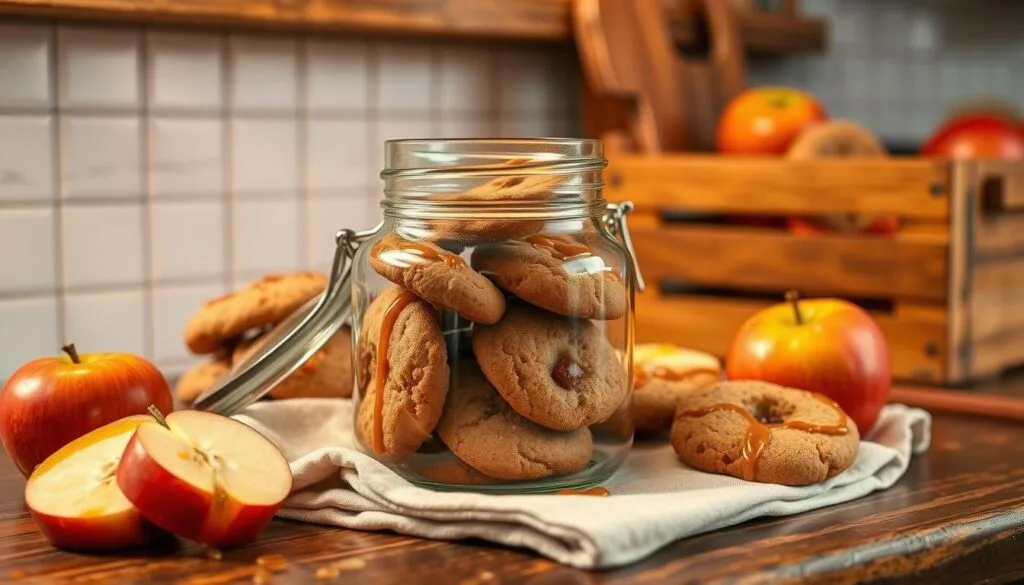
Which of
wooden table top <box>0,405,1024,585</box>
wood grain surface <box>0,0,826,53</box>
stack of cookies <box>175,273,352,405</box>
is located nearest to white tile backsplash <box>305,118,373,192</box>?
wood grain surface <box>0,0,826,53</box>

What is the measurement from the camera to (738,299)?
1592 millimetres

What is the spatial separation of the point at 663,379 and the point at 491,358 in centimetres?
28

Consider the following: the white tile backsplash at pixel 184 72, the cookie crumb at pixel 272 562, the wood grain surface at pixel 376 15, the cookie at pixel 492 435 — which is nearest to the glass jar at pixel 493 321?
the cookie at pixel 492 435

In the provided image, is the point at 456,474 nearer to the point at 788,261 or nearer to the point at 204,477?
the point at 204,477

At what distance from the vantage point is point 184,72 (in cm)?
A: 147

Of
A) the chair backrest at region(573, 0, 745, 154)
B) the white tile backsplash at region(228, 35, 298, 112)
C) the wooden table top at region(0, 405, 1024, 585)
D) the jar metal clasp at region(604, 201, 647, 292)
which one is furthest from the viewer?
the chair backrest at region(573, 0, 745, 154)

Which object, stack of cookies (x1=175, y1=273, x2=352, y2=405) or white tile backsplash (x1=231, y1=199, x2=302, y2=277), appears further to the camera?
white tile backsplash (x1=231, y1=199, x2=302, y2=277)

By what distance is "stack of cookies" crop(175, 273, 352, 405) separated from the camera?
1.08 m

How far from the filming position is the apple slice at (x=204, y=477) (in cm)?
76

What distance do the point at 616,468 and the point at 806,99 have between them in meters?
0.88

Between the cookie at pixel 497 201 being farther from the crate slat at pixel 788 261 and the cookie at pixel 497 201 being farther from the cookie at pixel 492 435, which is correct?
the crate slat at pixel 788 261

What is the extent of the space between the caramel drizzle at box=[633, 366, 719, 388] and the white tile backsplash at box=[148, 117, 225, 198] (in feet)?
2.14

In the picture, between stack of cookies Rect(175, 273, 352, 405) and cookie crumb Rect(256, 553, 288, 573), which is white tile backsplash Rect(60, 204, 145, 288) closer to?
stack of cookies Rect(175, 273, 352, 405)

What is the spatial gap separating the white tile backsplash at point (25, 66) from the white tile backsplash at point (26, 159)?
2 cm
